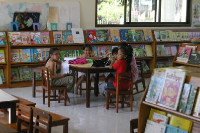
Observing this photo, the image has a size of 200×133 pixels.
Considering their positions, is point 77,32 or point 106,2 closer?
point 77,32

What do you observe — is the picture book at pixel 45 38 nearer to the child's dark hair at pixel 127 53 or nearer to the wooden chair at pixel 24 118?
the child's dark hair at pixel 127 53

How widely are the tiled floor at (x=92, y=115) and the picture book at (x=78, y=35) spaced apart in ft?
5.80

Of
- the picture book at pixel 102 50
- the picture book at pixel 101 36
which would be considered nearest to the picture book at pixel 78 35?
the picture book at pixel 101 36

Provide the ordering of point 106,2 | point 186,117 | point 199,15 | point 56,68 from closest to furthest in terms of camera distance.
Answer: point 186,117 → point 56,68 → point 106,2 → point 199,15

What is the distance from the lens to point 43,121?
3027 millimetres

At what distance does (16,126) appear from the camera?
10.9 feet

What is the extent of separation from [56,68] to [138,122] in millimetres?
2871

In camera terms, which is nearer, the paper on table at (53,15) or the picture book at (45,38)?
the picture book at (45,38)

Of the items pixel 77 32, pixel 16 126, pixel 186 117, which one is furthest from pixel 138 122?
pixel 77 32

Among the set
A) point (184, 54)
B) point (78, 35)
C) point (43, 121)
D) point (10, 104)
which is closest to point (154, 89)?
point (43, 121)

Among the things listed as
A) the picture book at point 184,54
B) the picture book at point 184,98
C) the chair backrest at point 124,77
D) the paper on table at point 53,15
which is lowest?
the chair backrest at point 124,77

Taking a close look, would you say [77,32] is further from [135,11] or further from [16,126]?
[16,126]

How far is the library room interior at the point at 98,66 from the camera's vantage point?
3.22m

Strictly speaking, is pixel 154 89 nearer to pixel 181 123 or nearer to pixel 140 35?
pixel 181 123
